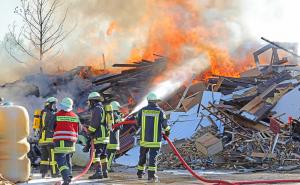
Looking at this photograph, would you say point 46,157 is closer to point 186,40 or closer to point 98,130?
point 98,130

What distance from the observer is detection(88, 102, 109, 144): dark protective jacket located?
1023 cm

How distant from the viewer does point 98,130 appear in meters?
10.4

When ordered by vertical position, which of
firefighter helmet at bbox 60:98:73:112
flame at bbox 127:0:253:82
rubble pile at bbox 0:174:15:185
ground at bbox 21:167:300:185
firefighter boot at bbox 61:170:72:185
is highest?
flame at bbox 127:0:253:82

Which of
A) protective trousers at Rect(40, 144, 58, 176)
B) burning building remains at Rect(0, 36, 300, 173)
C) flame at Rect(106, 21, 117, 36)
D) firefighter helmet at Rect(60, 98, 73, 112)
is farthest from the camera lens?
flame at Rect(106, 21, 117, 36)

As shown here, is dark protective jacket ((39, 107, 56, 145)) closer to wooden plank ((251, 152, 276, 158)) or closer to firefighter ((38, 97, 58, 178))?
firefighter ((38, 97, 58, 178))

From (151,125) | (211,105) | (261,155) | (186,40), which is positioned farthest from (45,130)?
(186,40)

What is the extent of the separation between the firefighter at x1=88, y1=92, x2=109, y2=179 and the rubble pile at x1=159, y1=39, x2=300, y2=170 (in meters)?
3.00

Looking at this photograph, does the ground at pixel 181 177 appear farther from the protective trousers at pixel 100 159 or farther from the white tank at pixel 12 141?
the white tank at pixel 12 141

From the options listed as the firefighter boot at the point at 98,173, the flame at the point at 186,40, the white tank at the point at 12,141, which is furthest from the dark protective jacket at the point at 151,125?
the flame at the point at 186,40

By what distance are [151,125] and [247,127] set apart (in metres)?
4.84

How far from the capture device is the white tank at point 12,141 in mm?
9844

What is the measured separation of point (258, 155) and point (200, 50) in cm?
991

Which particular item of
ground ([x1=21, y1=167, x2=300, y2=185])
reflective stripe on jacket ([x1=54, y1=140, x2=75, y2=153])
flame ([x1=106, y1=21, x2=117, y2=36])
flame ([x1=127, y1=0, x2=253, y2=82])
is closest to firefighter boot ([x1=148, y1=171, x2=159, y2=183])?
ground ([x1=21, y1=167, x2=300, y2=185])

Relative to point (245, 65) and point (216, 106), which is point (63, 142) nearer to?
point (216, 106)
